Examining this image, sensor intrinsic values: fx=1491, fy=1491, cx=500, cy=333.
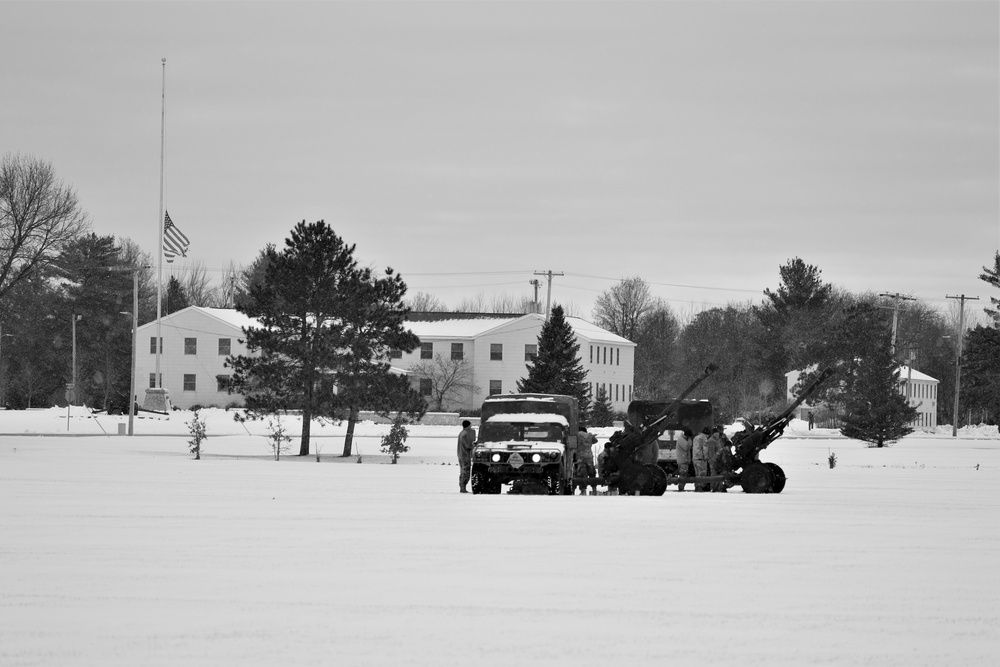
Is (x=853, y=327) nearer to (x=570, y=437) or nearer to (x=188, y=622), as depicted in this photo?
(x=570, y=437)

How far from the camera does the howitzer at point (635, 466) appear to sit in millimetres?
29203

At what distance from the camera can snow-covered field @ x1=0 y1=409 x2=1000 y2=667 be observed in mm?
10930

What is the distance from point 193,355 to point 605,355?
28.6 m

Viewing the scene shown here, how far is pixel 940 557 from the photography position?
57.0 ft

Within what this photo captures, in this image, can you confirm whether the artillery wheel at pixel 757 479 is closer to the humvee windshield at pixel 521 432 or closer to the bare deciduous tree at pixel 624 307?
the humvee windshield at pixel 521 432

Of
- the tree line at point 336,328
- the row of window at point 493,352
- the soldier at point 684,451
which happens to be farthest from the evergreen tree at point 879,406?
the soldier at point 684,451

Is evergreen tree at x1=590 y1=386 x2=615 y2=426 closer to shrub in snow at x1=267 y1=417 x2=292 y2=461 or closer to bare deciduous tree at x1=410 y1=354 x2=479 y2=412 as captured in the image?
bare deciduous tree at x1=410 y1=354 x2=479 y2=412

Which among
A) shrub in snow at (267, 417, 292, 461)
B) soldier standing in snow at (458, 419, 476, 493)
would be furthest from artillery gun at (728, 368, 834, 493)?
shrub in snow at (267, 417, 292, 461)

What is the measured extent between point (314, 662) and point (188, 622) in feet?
6.24

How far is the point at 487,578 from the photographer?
48.3ft

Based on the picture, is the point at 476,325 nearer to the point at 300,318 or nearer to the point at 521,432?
the point at 300,318

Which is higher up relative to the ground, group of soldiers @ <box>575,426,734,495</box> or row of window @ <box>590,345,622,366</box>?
row of window @ <box>590,345,622,366</box>

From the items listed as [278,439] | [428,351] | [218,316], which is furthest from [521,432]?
[218,316]

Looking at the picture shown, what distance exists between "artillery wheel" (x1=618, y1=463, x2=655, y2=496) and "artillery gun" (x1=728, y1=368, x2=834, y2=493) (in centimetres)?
184
